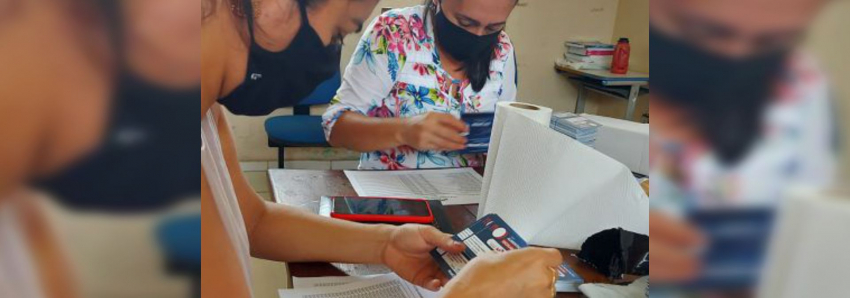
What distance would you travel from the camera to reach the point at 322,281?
74 cm

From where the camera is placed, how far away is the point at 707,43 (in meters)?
0.12

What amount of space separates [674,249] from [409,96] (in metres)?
1.22

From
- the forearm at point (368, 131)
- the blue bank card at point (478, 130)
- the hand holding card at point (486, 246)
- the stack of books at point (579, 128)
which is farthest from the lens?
the forearm at point (368, 131)

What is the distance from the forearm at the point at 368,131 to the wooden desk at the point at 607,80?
138 centimetres

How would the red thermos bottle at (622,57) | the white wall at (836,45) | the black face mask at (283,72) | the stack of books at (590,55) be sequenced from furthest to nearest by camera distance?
the stack of books at (590,55), the red thermos bottle at (622,57), the black face mask at (283,72), the white wall at (836,45)

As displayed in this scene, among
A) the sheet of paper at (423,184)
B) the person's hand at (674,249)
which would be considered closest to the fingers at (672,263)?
the person's hand at (674,249)

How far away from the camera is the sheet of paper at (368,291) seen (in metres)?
0.70

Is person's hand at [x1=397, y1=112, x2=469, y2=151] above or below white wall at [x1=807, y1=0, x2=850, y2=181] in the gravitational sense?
below

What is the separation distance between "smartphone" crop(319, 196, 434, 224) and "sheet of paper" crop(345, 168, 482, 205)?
101 mm

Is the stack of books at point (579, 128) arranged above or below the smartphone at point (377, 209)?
above

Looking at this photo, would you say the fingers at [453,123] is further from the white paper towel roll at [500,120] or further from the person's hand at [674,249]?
the person's hand at [674,249]

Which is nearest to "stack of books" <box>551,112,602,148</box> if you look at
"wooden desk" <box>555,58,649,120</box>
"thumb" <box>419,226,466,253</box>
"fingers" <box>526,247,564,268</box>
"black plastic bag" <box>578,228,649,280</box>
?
"black plastic bag" <box>578,228,649,280</box>

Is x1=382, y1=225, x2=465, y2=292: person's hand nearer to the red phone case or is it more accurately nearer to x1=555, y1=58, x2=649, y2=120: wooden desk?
the red phone case

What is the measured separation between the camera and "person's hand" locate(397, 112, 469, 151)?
47.6 inches
